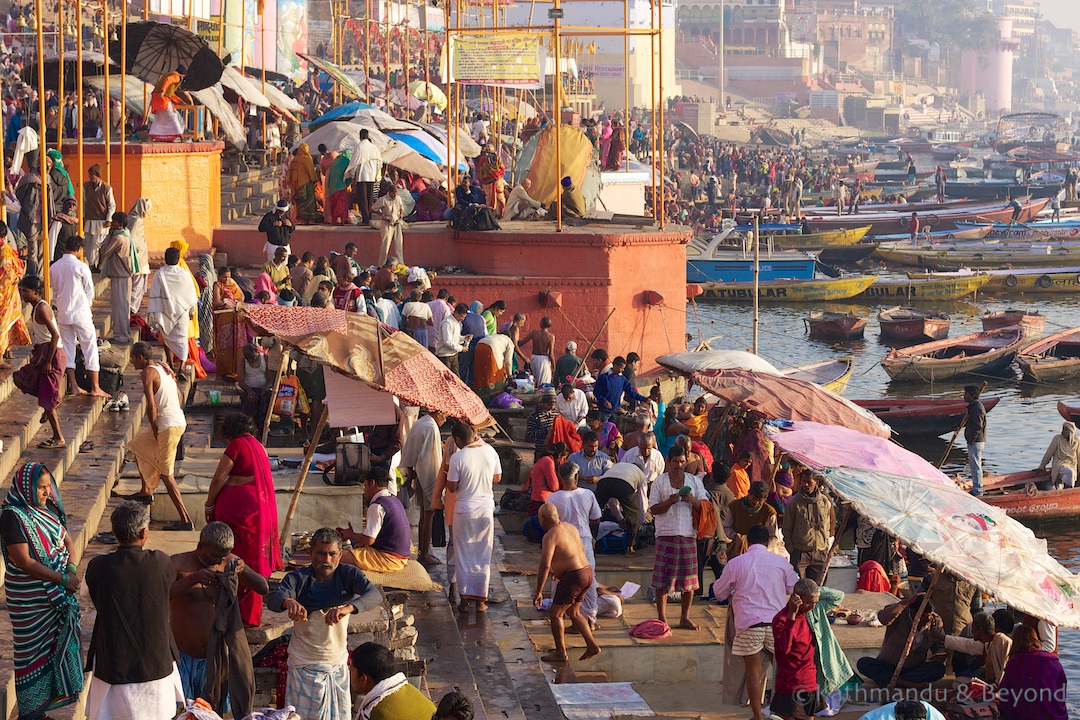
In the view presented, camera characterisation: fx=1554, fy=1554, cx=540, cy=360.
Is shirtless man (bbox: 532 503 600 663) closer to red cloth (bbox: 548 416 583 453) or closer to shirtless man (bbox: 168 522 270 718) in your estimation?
shirtless man (bbox: 168 522 270 718)

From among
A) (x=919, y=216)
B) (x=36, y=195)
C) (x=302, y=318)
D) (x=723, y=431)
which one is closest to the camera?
(x=302, y=318)

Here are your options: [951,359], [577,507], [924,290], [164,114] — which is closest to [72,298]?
[577,507]

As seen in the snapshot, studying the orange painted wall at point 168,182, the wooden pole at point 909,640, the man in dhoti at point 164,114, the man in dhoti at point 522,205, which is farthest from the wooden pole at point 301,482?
the man in dhoti at point 522,205

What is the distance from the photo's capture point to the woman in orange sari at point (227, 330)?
12789 millimetres

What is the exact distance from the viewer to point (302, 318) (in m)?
9.10

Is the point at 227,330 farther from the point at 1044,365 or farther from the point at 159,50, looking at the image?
the point at 1044,365

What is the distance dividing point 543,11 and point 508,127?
16.4 metres

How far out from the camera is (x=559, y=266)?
17.3 metres

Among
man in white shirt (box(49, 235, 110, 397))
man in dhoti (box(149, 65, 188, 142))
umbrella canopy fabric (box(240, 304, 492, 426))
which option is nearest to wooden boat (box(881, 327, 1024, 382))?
man in dhoti (box(149, 65, 188, 142))

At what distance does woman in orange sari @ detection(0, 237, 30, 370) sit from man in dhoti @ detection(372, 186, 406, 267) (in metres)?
7.08

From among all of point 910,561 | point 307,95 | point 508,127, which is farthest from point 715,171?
point 910,561

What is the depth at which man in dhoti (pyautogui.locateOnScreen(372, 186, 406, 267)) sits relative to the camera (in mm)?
16688

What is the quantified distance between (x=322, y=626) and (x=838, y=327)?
2728 centimetres

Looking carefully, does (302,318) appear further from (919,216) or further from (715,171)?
(715,171)
